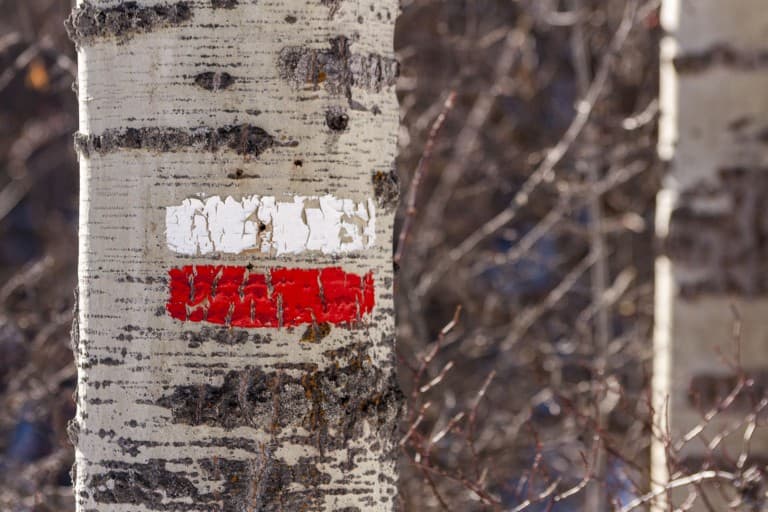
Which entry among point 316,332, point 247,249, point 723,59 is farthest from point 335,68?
point 723,59

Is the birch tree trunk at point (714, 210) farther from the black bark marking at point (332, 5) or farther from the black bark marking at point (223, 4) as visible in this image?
the black bark marking at point (223, 4)

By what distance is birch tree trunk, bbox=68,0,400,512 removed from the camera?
1625mm

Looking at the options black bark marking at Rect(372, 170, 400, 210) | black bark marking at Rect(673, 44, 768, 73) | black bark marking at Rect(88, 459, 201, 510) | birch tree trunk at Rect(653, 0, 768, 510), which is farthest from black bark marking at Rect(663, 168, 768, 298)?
black bark marking at Rect(88, 459, 201, 510)

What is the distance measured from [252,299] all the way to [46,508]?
2169mm

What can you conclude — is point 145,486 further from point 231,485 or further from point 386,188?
point 386,188

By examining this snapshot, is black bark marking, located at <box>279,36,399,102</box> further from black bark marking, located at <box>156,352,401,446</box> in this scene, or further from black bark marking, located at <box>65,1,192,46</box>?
black bark marking, located at <box>156,352,401,446</box>

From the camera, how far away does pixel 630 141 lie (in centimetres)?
530

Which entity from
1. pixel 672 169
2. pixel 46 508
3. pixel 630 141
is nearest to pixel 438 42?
pixel 630 141

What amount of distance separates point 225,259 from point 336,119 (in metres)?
0.30

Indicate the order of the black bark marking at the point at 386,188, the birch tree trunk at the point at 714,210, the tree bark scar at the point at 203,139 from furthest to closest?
the birch tree trunk at the point at 714,210 → the black bark marking at the point at 386,188 → the tree bark scar at the point at 203,139

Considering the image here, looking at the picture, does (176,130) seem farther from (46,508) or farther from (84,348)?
(46,508)

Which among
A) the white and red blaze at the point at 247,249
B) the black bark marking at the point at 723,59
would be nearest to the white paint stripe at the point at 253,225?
the white and red blaze at the point at 247,249

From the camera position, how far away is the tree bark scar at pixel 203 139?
161cm

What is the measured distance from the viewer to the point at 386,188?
174 cm
